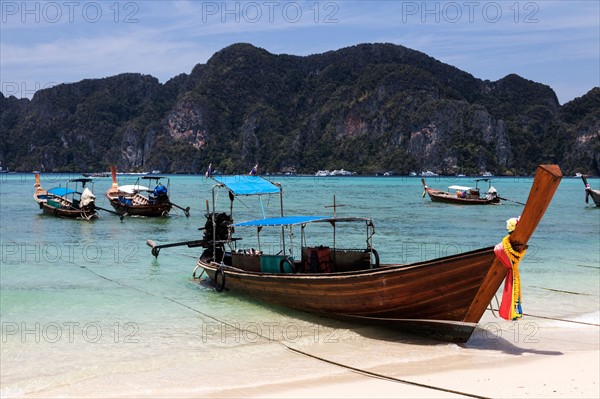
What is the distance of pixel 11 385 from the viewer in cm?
777

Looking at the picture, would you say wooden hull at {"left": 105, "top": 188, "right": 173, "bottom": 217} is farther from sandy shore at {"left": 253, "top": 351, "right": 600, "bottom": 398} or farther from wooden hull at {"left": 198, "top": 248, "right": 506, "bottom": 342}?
sandy shore at {"left": 253, "top": 351, "right": 600, "bottom": 398}

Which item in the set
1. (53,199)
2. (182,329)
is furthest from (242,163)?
(182,329)

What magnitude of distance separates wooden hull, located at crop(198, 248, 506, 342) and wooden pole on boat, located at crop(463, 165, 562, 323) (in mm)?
53

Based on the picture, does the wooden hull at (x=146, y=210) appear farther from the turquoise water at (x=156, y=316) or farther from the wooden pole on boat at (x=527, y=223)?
the wooden pole on boat at (x=527, y=223)

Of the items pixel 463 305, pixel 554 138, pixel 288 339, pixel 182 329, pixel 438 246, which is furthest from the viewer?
pixel 554 138

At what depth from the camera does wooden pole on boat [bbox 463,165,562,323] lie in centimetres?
701

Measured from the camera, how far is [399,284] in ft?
28.8

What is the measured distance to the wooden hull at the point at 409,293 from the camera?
322 inches

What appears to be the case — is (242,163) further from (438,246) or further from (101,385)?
(101,385)

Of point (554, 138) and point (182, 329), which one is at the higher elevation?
point (554, 138)

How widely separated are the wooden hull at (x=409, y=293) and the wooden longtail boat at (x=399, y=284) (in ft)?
0.04

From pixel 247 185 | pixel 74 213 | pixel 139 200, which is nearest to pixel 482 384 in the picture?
pixel 247 185

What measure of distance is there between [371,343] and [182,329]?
146 inches

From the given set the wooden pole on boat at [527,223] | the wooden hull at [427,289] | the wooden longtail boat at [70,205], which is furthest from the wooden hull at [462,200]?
the wooden pole on boat at [527,223]
